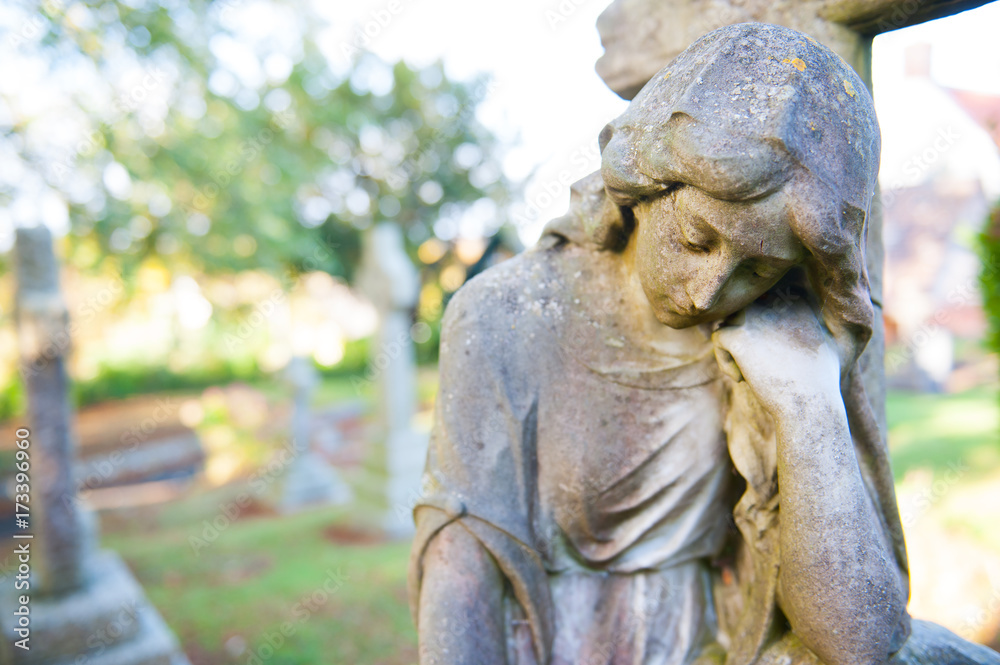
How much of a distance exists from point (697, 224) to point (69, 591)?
521 centimetres

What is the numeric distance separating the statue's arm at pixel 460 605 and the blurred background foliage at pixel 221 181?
4.94 metres

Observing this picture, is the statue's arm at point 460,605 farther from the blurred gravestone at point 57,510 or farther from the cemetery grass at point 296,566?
the cemetery grass at point 296,566

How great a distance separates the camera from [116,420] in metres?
13.3

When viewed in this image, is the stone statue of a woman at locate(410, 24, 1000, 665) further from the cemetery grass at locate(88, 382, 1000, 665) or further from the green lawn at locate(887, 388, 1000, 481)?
the green lawn at locate(887, 388, 1000, 481)

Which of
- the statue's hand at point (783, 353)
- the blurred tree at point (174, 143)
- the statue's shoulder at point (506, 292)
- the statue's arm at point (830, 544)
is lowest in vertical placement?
the statue's arm at point (830, 544)

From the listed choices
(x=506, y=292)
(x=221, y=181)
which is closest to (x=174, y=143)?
(x=221, y=181)

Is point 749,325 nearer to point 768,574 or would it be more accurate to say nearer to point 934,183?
point 768,574

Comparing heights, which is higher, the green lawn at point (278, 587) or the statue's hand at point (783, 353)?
the statue's hand at point (783, 353)

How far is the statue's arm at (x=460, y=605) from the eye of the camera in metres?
1.33

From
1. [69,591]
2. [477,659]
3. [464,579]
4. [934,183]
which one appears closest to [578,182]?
[464,579]

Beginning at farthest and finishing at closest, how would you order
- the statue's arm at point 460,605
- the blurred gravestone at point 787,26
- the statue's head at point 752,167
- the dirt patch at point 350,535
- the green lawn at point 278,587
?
the dirt patch at point 350,535 → the green lawn at point 278,587 → the blurred gravestone at point 787,26 → the statue's arm at point 460,605 → the statue's head at point 752,167

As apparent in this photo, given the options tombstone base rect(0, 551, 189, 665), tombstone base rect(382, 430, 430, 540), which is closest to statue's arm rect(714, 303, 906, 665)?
tombstone base rect(0, 551, 189, 665)

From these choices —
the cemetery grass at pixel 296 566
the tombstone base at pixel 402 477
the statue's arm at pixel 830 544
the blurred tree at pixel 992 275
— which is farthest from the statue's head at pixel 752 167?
the tombstone base at pixel 402 477

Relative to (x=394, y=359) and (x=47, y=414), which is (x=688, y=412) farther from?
(x=394, y=359)
